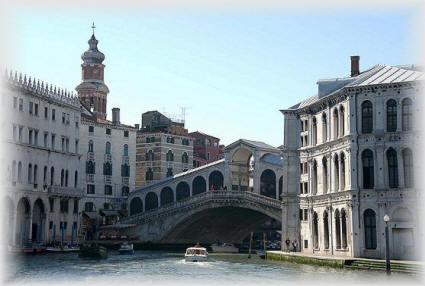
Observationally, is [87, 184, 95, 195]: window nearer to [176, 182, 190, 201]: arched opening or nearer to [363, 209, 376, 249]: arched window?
[176, 182, 190, 201]: arched opening

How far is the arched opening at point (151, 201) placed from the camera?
211 ft

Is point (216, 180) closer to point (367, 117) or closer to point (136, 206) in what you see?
point (136, 206)

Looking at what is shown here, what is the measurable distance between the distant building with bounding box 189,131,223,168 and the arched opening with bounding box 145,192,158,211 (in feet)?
54.2


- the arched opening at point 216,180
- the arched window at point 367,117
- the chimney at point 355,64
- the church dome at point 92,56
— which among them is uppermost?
the church dome at point 92,56

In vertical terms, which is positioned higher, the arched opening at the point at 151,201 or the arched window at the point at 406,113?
the arched window at the point at 406,113

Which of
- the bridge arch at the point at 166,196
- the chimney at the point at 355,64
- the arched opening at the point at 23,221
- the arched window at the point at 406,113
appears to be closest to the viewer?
the arched window at the point at 406,113

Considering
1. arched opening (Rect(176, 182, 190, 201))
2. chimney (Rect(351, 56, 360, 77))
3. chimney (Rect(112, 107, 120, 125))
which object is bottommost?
arched opening (Rect(176, 182, 190, 201))

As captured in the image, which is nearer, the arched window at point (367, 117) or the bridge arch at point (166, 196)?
the arched window at point (367, 117)

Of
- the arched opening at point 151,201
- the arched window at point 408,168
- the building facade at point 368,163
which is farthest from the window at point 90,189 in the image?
the arched window at point 408,168

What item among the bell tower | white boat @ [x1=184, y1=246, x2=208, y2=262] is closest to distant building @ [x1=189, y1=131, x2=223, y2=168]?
the bell tower

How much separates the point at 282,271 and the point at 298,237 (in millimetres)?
10444

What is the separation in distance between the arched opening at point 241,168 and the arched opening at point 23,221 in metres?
17.9

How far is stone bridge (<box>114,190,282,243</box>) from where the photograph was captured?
5347cm

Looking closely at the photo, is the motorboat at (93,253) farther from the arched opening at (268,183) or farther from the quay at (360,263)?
the arched opening at (268,183)
